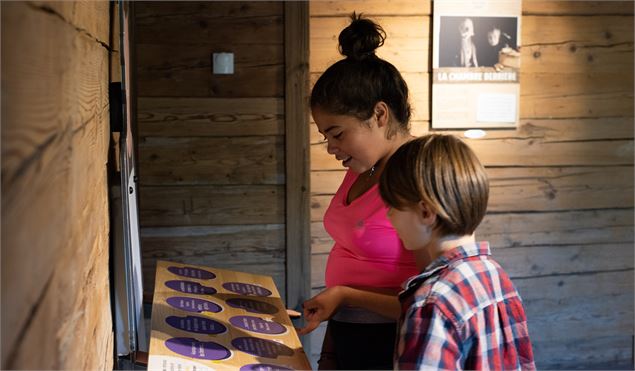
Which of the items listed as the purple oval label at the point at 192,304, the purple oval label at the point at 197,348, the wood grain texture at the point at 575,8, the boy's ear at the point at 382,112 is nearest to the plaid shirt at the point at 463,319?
the purple oval label at the point at 197,348

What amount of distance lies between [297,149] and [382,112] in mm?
1598

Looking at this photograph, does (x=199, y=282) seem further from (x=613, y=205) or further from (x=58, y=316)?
(x=613, y=205)

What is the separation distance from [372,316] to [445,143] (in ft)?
1.72

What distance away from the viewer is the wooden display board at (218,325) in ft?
4.14

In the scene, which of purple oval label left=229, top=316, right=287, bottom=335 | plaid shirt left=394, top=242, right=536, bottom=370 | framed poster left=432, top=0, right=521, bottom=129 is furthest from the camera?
framed poster left=432, top=0, right=521, bottom=129

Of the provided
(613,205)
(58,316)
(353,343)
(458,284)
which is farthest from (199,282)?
(613,205)

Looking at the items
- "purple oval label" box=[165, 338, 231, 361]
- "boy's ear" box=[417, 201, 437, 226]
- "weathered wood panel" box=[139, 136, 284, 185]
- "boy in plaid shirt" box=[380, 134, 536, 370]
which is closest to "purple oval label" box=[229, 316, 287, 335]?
"purple oval label" box=[165, 338, 231, 361]

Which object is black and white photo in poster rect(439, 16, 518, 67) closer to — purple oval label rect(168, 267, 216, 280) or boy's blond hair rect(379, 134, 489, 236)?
purple oval label rect(168, 267, 216, 280)

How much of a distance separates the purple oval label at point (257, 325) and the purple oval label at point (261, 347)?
55 mm

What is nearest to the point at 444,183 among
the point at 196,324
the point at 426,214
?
the point at 426,214

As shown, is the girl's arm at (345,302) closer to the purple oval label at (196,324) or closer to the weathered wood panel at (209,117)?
the purple oval label at (196,324)

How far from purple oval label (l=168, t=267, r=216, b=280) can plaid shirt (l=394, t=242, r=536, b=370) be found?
0.59 m

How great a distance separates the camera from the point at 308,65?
3.33 m

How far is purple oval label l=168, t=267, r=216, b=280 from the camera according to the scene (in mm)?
1764
